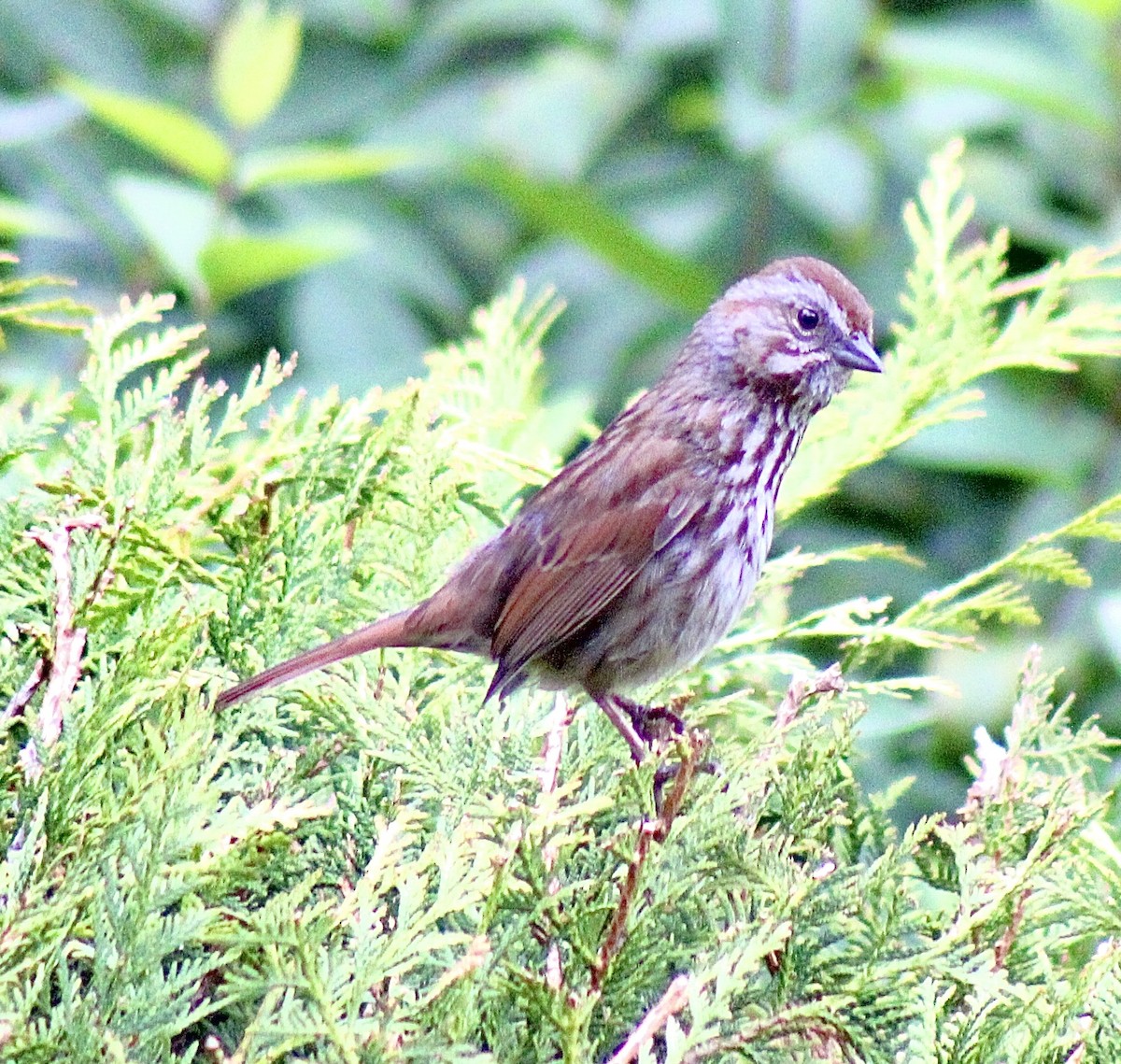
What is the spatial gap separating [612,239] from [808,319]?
1.49m

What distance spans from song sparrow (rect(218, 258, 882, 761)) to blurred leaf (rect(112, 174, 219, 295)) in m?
1.05

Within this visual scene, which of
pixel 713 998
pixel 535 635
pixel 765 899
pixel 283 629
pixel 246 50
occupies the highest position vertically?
pixel 246 50

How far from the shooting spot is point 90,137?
489cm

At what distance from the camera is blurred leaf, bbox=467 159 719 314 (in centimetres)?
425

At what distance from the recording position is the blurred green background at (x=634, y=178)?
13.0 ft

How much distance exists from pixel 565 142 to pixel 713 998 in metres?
3.58

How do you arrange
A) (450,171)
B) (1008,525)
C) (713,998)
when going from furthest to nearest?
(450,171) < (1008,525) < (713,998)

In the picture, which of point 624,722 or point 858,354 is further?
point 858,354

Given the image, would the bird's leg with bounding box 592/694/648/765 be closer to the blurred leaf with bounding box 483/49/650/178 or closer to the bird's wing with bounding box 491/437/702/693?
the bird's wing with bounding box 491/437/702/693

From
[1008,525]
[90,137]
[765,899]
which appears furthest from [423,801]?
[90,137]

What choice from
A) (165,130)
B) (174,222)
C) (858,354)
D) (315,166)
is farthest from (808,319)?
(165,130)

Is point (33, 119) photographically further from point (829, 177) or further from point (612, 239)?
point (829, 177)

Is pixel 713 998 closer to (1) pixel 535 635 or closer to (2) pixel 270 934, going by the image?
(2) pixel 270 934

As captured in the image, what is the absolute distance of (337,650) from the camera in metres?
2.08
